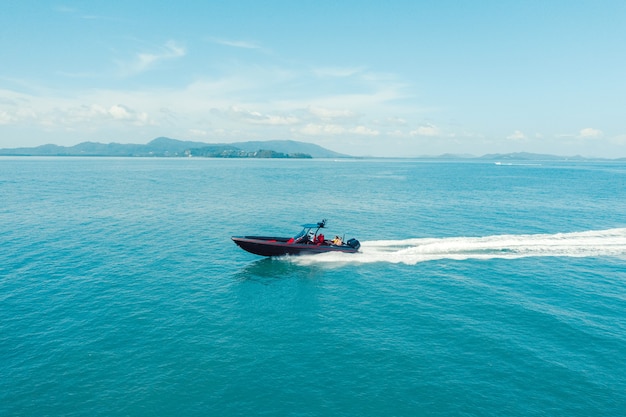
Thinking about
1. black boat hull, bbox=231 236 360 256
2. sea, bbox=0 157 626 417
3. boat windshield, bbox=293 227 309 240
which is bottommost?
sea, bbox=0 157 626 417

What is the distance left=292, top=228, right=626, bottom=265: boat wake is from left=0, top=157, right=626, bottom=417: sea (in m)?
0.38

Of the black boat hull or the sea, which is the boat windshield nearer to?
the black boat hull

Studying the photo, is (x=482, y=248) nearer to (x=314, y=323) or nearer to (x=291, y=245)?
(x=291, y=245)

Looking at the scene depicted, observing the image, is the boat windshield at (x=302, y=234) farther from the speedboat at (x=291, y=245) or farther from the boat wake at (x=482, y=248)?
the boat wake at (x=482, y=248)

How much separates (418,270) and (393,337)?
55.3ft

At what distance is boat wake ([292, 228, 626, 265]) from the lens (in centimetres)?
4903

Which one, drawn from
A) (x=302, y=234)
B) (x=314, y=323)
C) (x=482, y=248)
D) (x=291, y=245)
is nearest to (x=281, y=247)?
(x=291, y=245)

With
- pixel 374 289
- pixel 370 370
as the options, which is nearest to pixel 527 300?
pixel 374 289

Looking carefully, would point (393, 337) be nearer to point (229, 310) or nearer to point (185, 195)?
point (229, 310)

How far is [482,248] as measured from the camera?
171 feet

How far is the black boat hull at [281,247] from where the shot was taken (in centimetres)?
4872

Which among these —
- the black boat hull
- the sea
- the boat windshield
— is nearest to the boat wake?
the sea

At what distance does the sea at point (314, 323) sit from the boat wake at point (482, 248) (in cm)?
38

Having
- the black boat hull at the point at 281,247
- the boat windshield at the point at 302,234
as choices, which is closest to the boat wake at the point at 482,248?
the black boat hull at the point at 281,247
